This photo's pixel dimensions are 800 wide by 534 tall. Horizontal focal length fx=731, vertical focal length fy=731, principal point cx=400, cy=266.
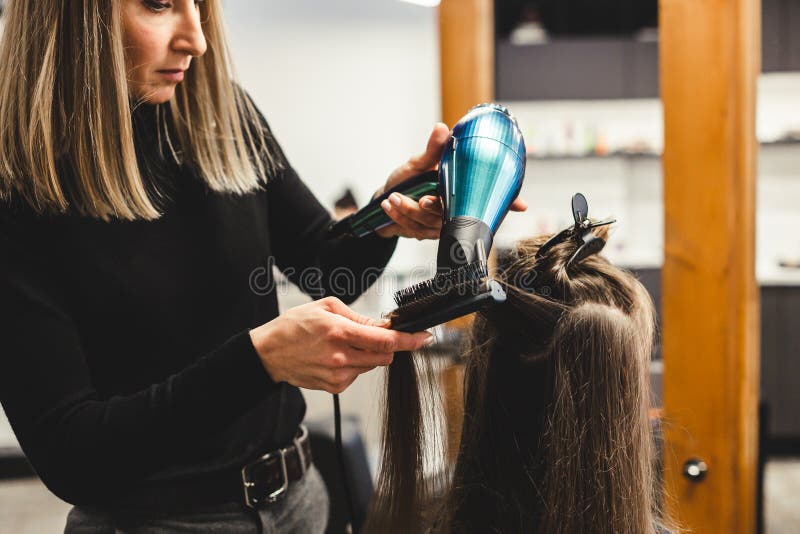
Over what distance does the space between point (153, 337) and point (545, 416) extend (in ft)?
1.75

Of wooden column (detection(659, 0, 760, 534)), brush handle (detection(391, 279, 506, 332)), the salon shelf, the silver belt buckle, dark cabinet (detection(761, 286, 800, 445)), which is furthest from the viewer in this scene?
the salon shelf

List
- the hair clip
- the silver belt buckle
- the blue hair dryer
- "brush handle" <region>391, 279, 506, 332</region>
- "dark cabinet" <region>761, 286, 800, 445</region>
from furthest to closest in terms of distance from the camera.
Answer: "dark cabinet" <region>761, 286, 800, 445</region> < the silver belt buckle < the hair clip < the blue hair dryer < "brush handle" <region>391, 279, 506, 332</region>

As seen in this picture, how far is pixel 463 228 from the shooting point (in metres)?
0.82

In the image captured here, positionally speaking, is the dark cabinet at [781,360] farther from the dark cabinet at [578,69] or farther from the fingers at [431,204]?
the fingers at [431,204]

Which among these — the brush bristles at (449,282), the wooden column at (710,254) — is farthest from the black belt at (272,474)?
the wooden column at (710,254)

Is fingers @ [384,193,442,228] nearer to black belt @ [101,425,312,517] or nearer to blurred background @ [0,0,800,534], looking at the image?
black belt @ [101,425,312,517]

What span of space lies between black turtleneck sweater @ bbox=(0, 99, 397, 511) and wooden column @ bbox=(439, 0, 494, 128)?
1.52 m

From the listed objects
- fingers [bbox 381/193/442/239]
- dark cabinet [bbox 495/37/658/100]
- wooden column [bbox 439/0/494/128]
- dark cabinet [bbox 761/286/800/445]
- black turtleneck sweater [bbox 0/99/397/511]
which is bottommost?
dark cabinet [bbox 761/286/800/445]

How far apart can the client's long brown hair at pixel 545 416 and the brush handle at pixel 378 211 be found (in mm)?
166

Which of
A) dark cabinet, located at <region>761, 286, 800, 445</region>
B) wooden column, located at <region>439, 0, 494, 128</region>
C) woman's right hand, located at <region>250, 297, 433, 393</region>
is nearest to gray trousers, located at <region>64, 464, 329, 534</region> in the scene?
woman's right hand, located at <region>250, 297, 433, 393</region>

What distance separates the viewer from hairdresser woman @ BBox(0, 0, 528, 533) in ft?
2.71

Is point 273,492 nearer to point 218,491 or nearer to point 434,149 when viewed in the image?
point 218,491

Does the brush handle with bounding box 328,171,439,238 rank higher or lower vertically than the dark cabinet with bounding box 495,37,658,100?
lower

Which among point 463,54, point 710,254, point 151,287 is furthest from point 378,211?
point 463,54
